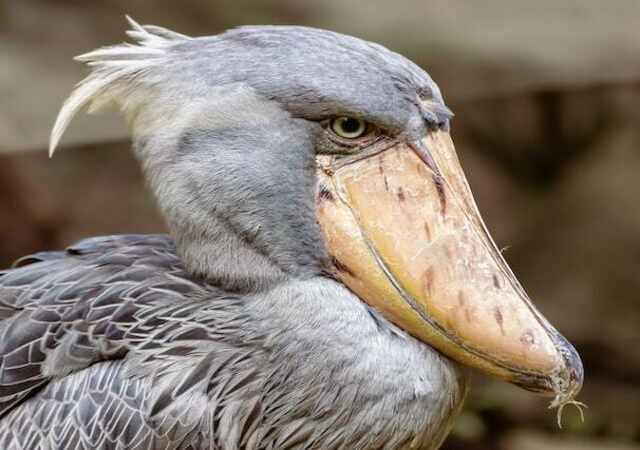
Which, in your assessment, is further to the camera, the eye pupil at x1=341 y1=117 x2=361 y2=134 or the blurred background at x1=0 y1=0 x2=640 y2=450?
the blurred background at x1=0 y1=0 x2=640 y2=450

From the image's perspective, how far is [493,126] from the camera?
12.9 ft

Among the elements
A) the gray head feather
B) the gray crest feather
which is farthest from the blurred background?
the gray head feather

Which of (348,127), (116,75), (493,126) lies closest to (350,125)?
(348,127)

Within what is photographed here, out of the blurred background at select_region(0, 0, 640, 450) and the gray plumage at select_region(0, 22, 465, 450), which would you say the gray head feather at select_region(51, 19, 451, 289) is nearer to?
the gray plumage at select_region(0, 22, 465, 450)

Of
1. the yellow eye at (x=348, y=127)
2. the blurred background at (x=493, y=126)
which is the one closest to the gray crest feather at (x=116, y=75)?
the yellow eye at (x=348, y=127)

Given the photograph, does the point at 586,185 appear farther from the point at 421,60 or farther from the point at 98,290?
the point at 98,290

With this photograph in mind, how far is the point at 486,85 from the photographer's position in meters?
3.88

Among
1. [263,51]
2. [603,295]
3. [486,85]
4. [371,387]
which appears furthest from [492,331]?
[603,295]

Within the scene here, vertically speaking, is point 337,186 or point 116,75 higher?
point 116,75

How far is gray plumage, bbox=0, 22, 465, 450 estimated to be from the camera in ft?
6.40

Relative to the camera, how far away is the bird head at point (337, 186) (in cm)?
194

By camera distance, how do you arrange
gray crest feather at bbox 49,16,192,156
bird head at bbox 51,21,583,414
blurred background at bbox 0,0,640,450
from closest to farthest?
bird head at bbox 51,21,583,414 → gray crest feather at bbox 49,16,192,156 → blurred background at bbox 0,0,640,450

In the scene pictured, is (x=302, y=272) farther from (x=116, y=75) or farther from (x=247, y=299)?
(x=116, y=75)

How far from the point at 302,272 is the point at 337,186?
0.52ft
